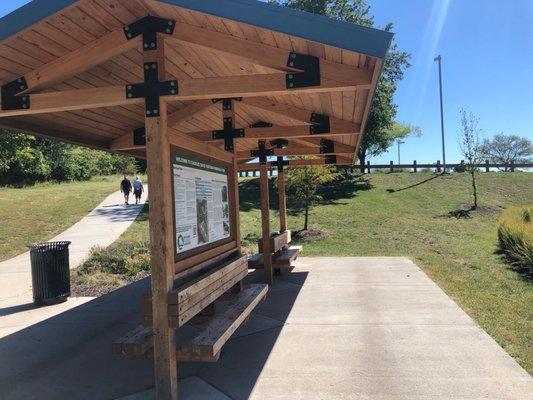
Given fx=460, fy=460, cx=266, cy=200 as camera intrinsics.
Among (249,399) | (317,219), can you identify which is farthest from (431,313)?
(317,219)

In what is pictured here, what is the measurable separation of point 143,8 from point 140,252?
8.79m

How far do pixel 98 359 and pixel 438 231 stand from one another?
14312 mm

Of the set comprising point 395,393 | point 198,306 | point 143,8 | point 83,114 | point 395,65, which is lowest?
point 395,393

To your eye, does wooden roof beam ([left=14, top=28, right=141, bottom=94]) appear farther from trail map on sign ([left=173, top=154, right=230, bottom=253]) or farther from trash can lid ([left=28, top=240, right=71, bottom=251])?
trash can lid ([left=28, top=240, right=71, bottom=251])

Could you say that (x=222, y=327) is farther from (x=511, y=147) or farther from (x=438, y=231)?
(x=511, y=147)

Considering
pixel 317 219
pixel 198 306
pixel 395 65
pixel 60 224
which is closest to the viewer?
pixel 198 306

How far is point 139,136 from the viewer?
23.7 ft

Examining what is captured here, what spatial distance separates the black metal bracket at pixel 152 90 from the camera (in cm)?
386

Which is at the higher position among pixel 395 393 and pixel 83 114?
pixel 83 114

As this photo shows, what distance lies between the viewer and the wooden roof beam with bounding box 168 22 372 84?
13.0ft

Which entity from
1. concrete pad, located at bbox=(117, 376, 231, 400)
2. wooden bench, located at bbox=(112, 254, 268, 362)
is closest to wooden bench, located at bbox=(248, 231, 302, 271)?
wooden bench, located at bbox=(112, 254, 268, 362)

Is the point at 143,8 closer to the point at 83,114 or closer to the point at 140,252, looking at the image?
the point at 83,114

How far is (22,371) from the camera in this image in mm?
4645

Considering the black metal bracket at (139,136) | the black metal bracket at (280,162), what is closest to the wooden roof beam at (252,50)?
the black metal bracket at (139,136)
